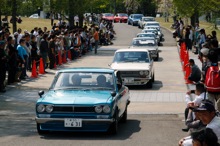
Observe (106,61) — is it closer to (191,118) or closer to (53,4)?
(53,4)

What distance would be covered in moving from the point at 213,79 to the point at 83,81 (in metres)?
2.99

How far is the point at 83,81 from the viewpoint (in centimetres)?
1527

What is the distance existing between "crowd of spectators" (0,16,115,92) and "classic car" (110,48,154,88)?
3694 mm

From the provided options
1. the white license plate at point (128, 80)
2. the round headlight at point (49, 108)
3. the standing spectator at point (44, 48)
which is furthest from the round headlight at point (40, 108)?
the standing spectator at point (44, 48)

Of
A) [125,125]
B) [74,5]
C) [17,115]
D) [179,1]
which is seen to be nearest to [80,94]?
[125,125]

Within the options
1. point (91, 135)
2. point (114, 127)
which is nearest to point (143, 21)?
point (91, 135)

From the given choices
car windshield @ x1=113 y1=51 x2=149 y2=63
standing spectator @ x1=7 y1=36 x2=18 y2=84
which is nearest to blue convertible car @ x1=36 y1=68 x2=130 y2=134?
standing spectator @ x1=7 y1=36 x2=18 y2=84

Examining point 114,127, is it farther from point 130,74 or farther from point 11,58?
point 11,58

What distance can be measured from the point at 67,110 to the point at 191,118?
2601 mm

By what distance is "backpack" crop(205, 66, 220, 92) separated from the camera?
48.2ft

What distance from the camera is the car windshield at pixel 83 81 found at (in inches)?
594

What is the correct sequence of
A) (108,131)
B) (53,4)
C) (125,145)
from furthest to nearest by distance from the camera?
(53,4)
(108,131)
(125,145)

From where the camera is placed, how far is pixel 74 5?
5150cm

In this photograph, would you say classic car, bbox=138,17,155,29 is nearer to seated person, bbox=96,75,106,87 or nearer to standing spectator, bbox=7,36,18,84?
standing spectator, bbox=7,36,18,84
